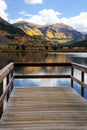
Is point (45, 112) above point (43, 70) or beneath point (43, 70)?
above

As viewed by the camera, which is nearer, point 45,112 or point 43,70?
point 45,112

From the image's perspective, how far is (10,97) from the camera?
8719 millimetres

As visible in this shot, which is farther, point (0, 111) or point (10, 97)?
point (10, 97)

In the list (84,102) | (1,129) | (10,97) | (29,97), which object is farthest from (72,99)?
(1,129)

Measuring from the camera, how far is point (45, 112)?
677 cm

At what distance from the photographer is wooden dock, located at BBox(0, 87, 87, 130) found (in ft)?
18.5

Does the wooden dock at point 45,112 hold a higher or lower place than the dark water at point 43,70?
higher

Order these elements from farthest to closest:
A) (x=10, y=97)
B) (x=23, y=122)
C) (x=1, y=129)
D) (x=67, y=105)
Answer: (x=10, y=97), (x=67, y=105), (x=23, y=122), (x=1, y=129)

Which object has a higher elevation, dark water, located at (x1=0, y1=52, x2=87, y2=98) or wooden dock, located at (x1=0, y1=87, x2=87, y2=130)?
wooden dock, located at (x1=0, y1=87, x2=87, y2=130)

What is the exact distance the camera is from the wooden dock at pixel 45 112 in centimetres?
564

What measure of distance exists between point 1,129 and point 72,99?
3.48m

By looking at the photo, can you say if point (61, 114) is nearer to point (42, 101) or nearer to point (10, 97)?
A: point (42, 101)

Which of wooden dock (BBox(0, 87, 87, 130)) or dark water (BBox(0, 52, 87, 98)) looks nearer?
wooden dock (BBox(0, 87, 87, 130))

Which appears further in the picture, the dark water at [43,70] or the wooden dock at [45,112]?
the dark water at [43,70]
